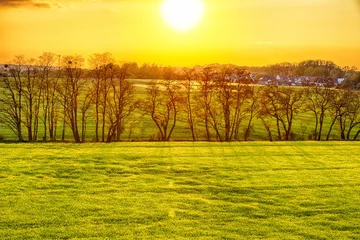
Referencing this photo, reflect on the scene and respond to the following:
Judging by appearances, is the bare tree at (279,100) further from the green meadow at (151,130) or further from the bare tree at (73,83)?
the bare tree at (73,83)

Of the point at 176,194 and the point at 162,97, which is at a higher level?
the point at 162,97

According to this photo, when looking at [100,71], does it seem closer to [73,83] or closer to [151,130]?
[73,83]

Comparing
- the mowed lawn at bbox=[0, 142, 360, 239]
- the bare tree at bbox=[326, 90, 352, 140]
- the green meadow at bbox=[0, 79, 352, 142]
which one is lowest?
the green meadow at bbox=[0, 79, 352, 142]

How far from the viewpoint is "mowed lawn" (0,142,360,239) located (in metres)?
9.96

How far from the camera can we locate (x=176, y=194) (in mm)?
12992

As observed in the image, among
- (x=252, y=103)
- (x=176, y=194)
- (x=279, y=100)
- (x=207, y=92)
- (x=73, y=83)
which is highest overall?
(x=73, y=83)

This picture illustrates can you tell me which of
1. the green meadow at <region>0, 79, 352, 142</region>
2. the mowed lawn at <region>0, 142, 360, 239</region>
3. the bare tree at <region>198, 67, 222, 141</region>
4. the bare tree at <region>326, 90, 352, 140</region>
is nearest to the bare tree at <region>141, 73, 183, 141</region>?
the bare tree at <region>198, 67, 222, 141</region>

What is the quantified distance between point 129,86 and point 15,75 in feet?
35.4

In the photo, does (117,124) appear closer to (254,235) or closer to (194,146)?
(194,146)

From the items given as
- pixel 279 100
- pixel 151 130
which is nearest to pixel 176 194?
pixel 279 100

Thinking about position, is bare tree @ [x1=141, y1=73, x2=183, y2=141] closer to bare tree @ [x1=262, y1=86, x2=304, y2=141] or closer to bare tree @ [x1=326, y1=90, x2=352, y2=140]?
bare tree @ [x1=262, y1=86, x2=304, y2=141]

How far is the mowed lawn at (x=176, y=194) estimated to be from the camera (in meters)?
9.96

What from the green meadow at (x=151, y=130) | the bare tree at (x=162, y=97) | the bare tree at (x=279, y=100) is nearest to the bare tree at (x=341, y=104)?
the green meadow at (x=151, y=130)

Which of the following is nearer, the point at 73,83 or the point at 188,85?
the point at 73,83
